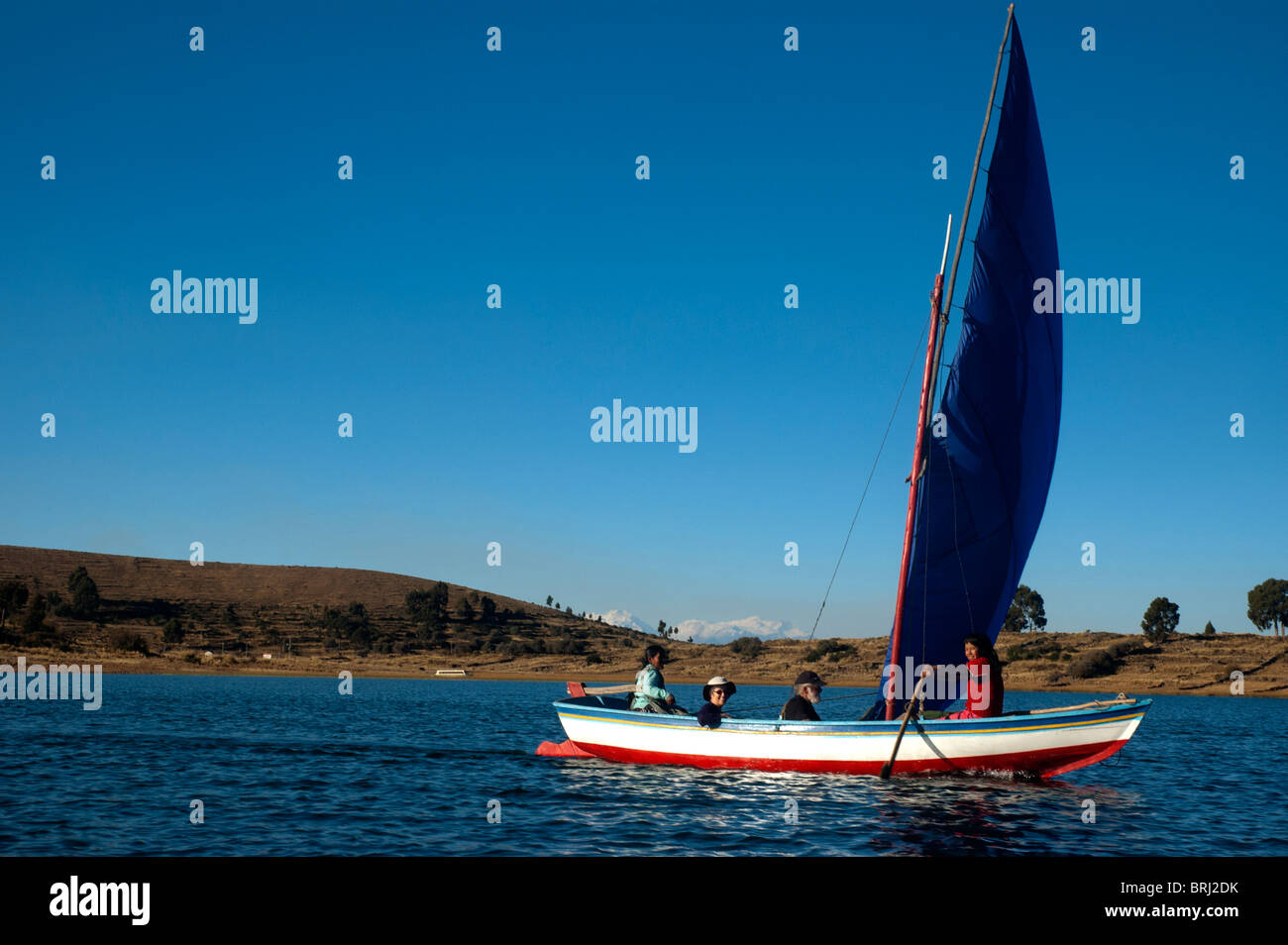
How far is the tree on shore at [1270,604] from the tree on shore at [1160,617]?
2158cm

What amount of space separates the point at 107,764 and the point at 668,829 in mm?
18388

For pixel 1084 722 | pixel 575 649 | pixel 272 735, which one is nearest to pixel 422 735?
pixel 272 735

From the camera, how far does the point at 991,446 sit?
92.9ft

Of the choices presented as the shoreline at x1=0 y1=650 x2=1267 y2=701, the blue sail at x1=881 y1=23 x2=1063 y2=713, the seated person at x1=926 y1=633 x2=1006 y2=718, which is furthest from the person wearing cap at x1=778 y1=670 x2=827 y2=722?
the shoreline at x1=0 y1=650 x2=1267 y2=701

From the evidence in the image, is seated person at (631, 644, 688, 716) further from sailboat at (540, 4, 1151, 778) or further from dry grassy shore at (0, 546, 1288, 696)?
dry grassy shore at (0, 546, 1288, 696)

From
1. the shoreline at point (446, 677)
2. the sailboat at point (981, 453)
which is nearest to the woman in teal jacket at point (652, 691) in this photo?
the sailboat at point (981, 453)

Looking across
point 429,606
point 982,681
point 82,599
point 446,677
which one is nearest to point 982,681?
point 982,681

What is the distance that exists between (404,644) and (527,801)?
117m

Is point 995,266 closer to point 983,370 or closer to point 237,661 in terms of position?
point 983,370

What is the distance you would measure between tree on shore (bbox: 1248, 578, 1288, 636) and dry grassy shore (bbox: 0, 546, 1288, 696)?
1952 centimetres

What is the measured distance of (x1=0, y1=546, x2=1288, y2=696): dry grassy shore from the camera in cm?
10331

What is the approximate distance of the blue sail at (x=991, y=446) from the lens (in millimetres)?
28297

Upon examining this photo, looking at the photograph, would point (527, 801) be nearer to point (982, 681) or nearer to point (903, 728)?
point (903, 728)
